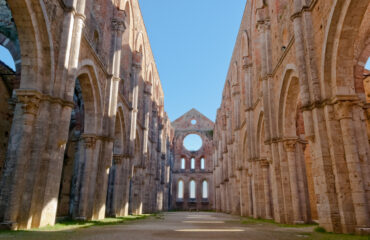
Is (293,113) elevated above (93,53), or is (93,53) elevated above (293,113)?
(93,53)

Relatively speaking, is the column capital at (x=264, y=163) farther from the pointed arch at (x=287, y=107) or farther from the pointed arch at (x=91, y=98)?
the pointed arch at (x=91, y=98)

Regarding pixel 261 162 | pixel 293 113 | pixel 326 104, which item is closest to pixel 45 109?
pixel 326 104

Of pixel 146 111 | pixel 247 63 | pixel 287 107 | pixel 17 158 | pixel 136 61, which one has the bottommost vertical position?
pixel 17 158

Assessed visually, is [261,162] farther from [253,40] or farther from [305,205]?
[253,40]

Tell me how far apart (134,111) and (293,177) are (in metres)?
12.5

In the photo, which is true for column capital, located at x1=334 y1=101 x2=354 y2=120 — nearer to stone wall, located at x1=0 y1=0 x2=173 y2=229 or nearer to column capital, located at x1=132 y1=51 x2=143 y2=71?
stone wall, located at x1=0 y1=0 x2=173 y2=229

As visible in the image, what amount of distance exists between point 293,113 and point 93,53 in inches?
384

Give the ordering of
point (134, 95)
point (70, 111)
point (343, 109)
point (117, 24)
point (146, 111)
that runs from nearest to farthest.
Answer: point (343, 109)
point (70, 111)
point (117, 24)
point (134, 95)
point (146, 111)

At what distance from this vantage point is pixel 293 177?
12.8 meters

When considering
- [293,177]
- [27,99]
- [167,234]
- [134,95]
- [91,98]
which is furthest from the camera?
[134,95]

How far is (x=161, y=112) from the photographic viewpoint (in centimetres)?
3900

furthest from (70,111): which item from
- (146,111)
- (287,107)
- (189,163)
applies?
(189,163)

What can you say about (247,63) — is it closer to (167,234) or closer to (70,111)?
(70,111)

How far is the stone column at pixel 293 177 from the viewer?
12336mm
